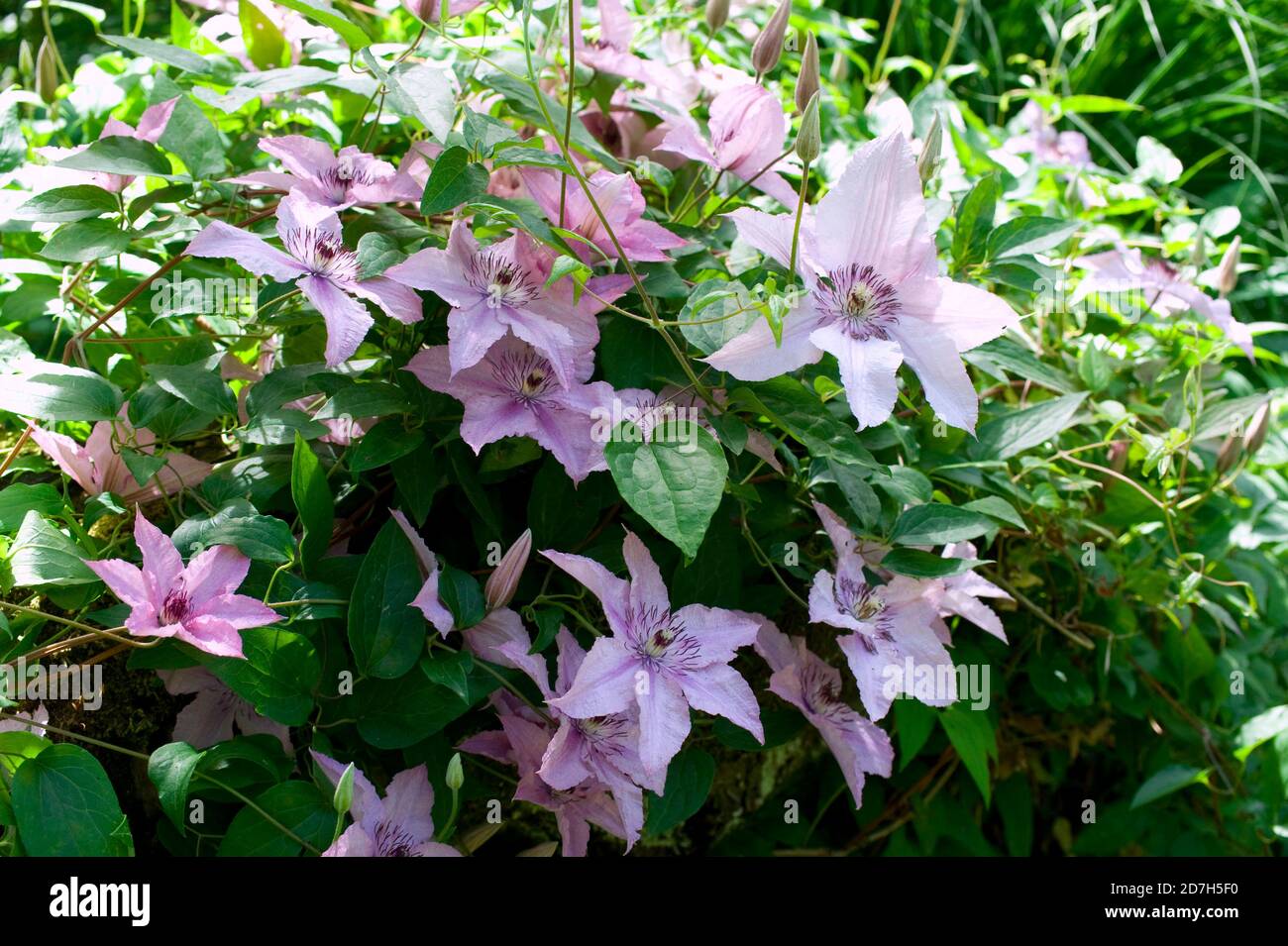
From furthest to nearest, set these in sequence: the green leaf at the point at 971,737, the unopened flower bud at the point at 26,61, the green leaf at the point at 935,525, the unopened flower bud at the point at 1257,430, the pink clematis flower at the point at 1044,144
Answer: the pink clematis flower at the point at 1044,144 → the unopened flower bud at the point at 26,61 → the unopened flower bud at the point at 1257,430 → the green leaf at the point at 971,737 → the green leaf at the point at 935,525

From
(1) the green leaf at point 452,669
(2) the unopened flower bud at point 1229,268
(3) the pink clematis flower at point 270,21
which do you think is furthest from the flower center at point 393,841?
(2) the unopened flower bud at point 1229,268

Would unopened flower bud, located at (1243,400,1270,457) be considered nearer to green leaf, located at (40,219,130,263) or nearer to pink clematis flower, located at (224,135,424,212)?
pink clematis flower, located at (224,135,424,212)

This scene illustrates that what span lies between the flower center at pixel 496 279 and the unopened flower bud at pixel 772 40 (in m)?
0.28

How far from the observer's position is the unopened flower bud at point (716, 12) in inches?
44.0

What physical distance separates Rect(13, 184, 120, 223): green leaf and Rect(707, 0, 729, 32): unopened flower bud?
1.86 feet

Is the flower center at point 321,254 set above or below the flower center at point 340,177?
below

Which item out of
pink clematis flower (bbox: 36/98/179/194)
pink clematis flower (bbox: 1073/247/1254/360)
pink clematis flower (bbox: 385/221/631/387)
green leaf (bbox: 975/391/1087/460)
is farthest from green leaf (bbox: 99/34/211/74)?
pink clematis flower (bbox: 1073/247/1254/360)

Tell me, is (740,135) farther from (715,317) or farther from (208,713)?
(208,713)

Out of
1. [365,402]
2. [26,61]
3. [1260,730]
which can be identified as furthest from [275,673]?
[1260,730]

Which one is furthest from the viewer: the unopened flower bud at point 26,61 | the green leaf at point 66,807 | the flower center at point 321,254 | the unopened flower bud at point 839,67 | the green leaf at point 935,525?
the unopened flower bud at point 839,67

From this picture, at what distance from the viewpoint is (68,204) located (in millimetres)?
926

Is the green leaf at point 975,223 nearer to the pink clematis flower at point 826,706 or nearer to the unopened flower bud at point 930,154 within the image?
the unopened flower bud at point 930,154

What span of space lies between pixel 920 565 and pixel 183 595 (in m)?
0.55
